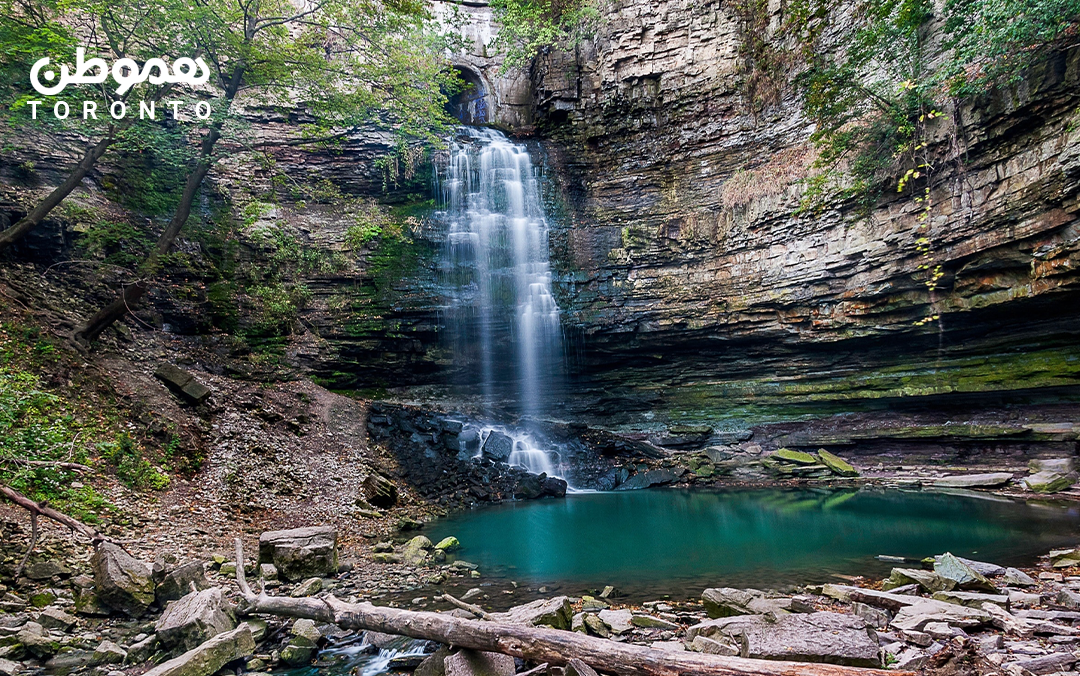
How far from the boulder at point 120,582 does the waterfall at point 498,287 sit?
1335 centimetres

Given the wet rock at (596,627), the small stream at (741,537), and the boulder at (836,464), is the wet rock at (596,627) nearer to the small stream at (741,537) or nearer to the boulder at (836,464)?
the small stream at (741,537)

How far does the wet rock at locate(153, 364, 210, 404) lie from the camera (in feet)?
33.6

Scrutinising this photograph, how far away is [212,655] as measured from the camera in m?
3.68

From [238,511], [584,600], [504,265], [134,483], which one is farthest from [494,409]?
[584,600]

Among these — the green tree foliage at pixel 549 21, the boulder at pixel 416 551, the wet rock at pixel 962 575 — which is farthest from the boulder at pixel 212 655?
the green tree foliage at pixel 549 21

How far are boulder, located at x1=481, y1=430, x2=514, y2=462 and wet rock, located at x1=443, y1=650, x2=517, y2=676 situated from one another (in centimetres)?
1167

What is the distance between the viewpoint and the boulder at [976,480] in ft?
38.4

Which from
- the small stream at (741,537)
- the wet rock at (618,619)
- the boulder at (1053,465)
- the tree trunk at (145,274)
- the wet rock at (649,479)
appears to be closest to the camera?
the wet rock at (618,619)

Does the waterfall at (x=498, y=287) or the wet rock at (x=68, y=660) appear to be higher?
the waterfall at (x=498, y=287)

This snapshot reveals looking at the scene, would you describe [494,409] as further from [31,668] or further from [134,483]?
[31,668]

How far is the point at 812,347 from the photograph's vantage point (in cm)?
1591

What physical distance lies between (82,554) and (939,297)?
1743 cm

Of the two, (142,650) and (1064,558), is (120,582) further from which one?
(1064,558)

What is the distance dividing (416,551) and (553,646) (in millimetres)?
5034
